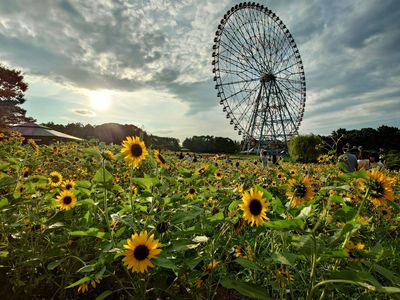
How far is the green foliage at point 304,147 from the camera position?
21.7m

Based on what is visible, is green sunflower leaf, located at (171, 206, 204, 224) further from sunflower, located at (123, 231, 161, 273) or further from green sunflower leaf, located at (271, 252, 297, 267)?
green sunflower leaf, located at (271, 252, 297, 267)

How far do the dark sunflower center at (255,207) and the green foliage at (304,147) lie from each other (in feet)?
68.6

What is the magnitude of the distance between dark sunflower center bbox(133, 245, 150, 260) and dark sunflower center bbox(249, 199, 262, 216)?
20.6 inches

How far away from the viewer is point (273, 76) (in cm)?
2711

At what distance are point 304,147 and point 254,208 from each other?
2246 cm

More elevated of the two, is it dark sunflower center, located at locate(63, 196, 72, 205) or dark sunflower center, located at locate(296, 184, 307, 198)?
dark sunflower center, located at locate(296, 184, 307, 198)

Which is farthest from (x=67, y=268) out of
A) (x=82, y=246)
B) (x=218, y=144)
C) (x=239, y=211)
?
(x=218, y=144)

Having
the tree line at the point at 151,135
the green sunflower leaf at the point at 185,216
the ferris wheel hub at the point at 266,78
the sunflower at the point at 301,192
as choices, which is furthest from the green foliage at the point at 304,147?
the green sunflower leaf at the point at 185,216

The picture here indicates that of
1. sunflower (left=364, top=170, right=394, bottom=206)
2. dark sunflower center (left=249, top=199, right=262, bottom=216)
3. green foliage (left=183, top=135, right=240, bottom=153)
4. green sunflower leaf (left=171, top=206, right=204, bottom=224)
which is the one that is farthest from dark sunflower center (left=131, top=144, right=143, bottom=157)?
green foliage (left=183, top=135, right=240, bottom=153)

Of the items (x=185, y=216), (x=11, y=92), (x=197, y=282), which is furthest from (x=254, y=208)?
(x=11, y=92)

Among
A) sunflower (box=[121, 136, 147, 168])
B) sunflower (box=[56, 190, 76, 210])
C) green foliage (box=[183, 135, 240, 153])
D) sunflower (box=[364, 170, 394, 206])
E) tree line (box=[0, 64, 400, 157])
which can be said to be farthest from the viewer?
green foliage (box=[183, 135, 240, 153])

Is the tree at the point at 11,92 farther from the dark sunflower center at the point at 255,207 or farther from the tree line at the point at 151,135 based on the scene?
the dark sunflower center at the point at 255,207

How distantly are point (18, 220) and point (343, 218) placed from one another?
1.87m

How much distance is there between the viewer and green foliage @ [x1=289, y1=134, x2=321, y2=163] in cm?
A: 2167
